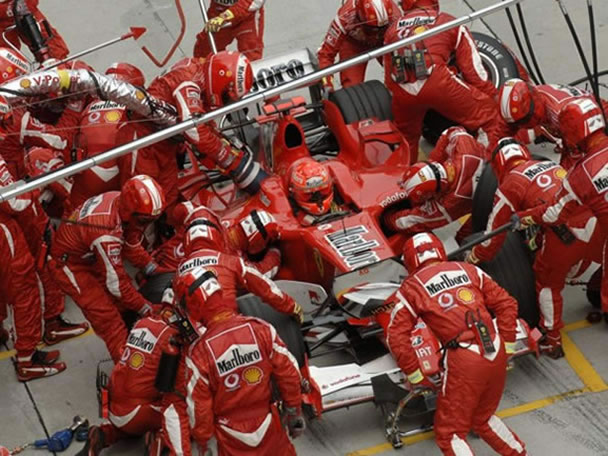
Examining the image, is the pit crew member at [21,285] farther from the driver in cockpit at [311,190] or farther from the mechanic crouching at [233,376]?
the driver in cockpit at [311,190]

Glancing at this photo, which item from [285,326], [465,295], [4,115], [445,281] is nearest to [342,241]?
[285,326]

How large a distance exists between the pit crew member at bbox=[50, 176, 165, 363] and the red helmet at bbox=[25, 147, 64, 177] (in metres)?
0.84

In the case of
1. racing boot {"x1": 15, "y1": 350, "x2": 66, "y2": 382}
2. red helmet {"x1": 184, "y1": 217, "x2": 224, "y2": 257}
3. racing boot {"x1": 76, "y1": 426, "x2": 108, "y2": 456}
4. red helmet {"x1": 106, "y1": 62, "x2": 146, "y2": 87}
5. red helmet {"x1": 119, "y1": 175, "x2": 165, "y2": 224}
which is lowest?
racing boot {"x1": 76, "y1": 426, "x2": 108, "y2": 456}

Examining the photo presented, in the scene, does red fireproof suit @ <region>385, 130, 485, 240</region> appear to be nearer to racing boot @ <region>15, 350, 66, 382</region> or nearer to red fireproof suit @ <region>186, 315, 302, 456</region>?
red fireproof suit @ <region>186, 315, 302, 456</region>

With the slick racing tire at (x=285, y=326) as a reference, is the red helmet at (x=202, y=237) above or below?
above

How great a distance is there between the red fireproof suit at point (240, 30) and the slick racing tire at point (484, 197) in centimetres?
313

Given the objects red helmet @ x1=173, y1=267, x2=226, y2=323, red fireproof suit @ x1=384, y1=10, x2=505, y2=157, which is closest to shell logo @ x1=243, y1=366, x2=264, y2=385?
red helmet @ x1=173, y1=267, x2=226, y2=323

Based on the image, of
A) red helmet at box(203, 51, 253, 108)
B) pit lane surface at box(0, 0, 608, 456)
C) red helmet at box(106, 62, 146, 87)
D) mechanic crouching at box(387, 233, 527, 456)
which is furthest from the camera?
red helmet at box(106, 62, 146, 87)

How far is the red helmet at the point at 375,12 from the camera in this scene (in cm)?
1051

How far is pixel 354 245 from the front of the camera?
8.82m

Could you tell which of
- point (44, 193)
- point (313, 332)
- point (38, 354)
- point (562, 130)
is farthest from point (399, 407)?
point (44, 193)

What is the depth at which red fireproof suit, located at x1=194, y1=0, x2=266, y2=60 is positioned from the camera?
1129 cm

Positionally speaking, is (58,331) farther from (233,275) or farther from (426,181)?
(426,181)

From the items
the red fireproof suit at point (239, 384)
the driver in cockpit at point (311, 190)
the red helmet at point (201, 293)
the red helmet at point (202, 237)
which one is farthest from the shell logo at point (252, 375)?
the driver in cockpit at point (311, 190)
